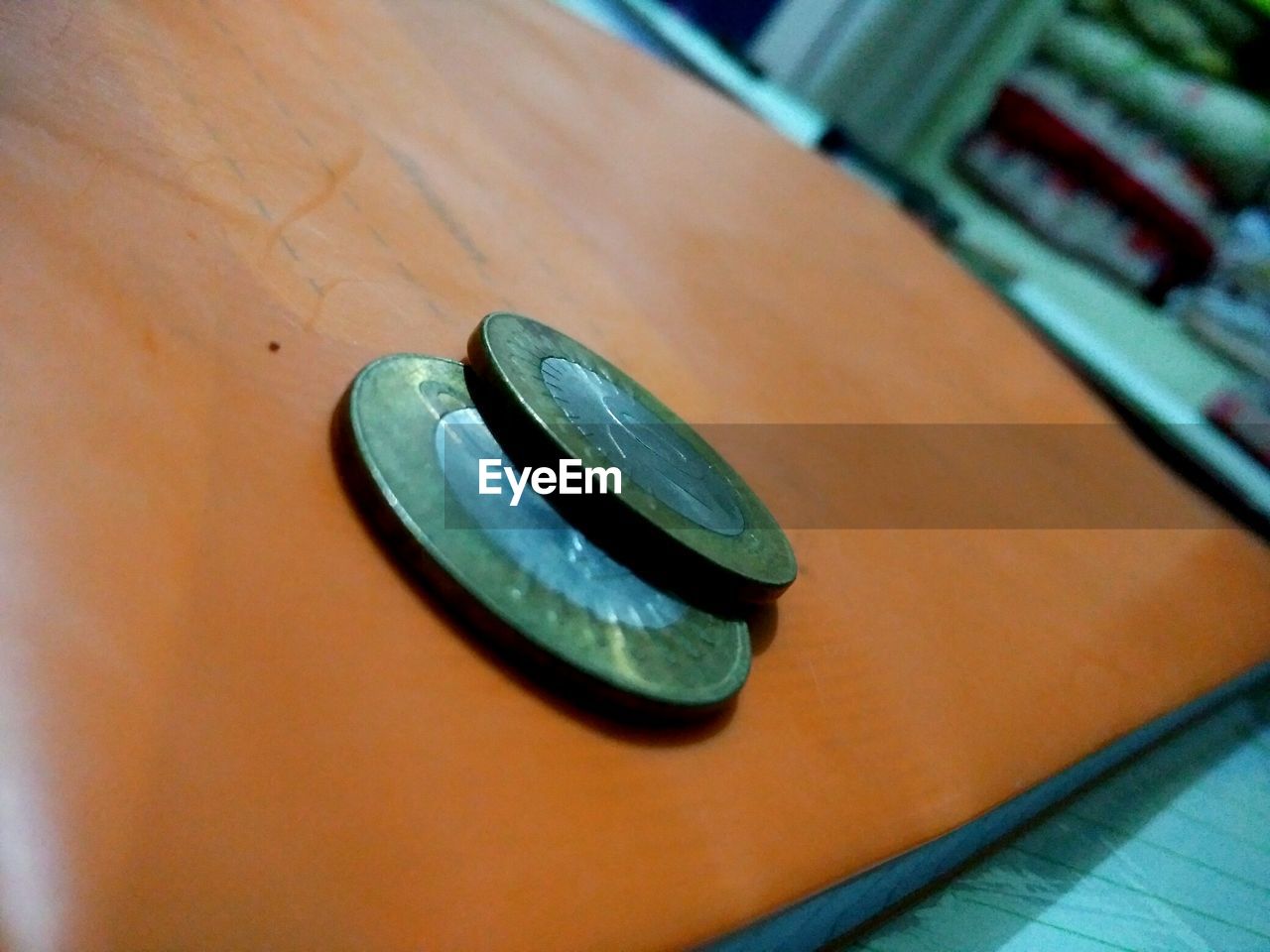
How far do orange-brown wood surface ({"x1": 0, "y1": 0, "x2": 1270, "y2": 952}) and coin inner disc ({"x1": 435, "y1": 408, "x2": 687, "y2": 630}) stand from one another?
0.04 metres

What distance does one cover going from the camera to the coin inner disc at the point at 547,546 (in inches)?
14.9

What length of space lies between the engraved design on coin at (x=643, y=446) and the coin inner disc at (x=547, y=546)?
42 millimetres

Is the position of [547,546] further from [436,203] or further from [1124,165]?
[1124,165]

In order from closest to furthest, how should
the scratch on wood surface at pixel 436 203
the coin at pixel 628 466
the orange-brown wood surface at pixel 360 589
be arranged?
the orange-brown wood surface at pixel 360 589 < the coin at pixel 628 466 < the scratch on wood surface at pixel 436 203

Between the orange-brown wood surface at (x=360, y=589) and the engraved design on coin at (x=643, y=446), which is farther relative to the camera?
the engraved design on coin at (x=643, y=446)

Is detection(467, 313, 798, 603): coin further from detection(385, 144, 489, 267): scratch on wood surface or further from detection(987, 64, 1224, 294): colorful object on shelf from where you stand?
detection(987, 64, 1224, 294): colorful object on shelf

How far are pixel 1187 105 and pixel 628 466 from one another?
1591 millimetres

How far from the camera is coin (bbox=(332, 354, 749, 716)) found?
1.18 feet

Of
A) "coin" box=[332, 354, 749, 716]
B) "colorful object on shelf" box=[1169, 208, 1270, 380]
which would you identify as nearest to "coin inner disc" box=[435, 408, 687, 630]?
"coin" box=[332, 354, 749, 716]

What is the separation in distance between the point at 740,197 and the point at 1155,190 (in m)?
1.00

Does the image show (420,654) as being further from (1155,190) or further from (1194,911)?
(1155,190)

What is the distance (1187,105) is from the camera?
1.56 meters

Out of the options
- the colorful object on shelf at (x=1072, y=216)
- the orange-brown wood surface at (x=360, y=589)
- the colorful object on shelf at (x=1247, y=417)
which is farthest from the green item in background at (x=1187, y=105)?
the orange-brown wood surface at (x=360, y=589)

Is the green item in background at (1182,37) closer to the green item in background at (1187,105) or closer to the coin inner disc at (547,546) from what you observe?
the green item in background at (1187,105)
